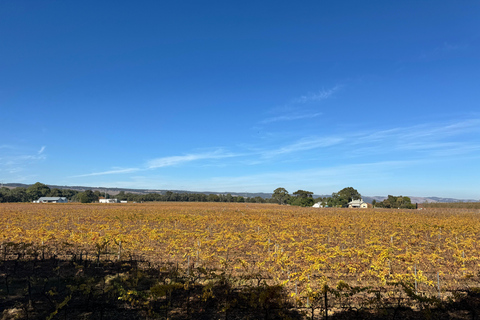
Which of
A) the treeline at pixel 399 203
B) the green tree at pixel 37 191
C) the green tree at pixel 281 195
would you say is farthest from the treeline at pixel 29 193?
the treeline at pixel 399 203

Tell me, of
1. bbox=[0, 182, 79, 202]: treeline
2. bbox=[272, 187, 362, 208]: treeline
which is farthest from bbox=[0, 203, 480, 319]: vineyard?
bbox=[0, 182, 79, 202]: treeline

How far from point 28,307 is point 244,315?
5982 mm

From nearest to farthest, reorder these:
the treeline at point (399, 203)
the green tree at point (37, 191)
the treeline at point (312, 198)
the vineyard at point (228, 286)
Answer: the vineyard at point (228, 286), the treeline at point (399, 203), the treeline at point (312, 198), the green tree at point (37, 191)

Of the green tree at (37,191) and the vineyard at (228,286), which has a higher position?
the green tree at (37,191)

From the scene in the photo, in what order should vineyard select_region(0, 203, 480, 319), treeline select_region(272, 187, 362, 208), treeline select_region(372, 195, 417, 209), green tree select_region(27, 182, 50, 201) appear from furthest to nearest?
1. green tree select_region(27, 182, 50, 201)
2. treeline select_region(272, 187, 362, 208)
3. treeline select_region(372, 195, 417, 209)
4. vineyard select_region(0, 203, 480, 319)

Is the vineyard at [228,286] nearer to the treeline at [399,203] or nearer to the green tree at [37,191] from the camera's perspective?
the treeline at [399,203]

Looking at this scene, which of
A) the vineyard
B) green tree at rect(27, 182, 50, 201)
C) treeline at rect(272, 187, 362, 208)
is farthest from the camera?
green tree at rect(27, 182, 50, 201)

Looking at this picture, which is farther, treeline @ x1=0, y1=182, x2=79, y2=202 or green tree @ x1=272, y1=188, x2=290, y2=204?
green tree @ x1=272, y1=188, x2=290, y2=204

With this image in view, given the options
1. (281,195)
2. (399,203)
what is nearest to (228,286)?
(399,203)

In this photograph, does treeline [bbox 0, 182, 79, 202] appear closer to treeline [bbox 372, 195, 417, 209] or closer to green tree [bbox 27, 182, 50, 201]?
green tree [bbox 27, 182, 50, 201]

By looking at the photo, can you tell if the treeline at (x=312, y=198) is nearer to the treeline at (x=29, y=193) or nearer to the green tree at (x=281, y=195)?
the green tree at (x=281, y=195)

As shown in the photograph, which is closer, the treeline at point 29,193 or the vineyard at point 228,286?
the vineyard at point 228,286

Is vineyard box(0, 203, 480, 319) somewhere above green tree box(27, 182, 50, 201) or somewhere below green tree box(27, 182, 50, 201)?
below

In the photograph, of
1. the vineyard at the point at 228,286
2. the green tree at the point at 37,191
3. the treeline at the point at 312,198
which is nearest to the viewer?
the vineyard at the point at 228,286
